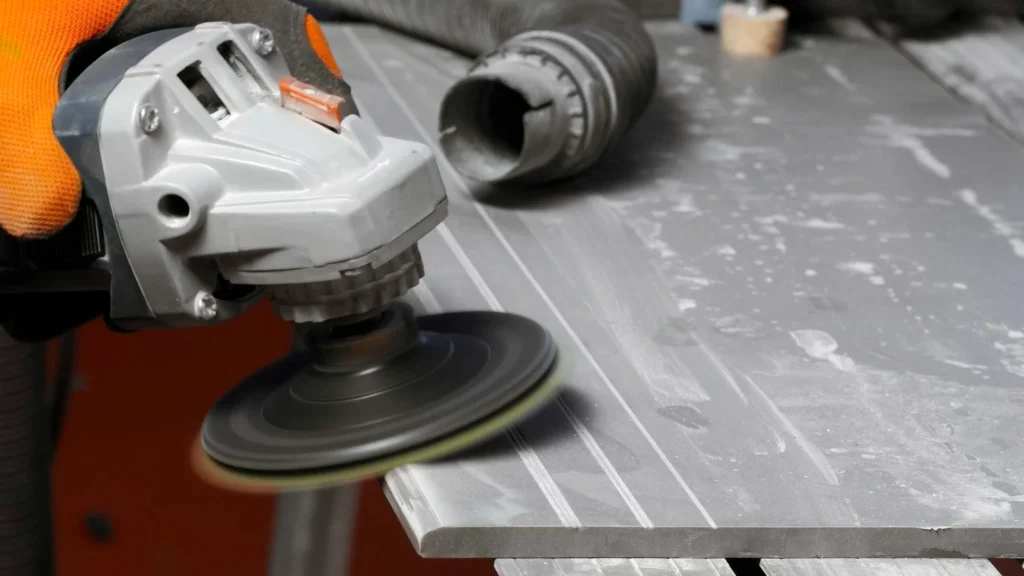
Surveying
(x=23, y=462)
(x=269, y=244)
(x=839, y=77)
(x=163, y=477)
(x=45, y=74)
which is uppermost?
(x=45, y=74)

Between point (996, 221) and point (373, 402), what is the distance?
945 mm

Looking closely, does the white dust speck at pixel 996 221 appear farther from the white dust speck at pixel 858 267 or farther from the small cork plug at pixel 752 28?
the small cork plug at pixel 752 28

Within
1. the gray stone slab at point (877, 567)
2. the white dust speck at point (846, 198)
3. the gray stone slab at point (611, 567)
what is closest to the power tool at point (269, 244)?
the gray stone slab at point (611, 567)

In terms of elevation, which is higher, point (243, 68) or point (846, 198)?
point (243, 68)

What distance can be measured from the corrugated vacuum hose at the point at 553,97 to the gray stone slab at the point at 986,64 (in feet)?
2.09

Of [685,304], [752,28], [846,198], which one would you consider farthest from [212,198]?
[752,28]

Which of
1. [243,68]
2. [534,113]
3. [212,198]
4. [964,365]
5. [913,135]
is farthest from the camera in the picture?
[913,135]

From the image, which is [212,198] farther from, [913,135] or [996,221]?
[913,135]

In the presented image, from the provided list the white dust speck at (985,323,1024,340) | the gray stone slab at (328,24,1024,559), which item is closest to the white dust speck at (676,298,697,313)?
the gray stone slab at (328,24,1024,559)

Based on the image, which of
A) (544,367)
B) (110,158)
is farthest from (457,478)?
(110,158)

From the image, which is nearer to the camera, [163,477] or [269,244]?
[269,244]

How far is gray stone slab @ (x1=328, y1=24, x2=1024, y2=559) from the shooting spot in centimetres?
94

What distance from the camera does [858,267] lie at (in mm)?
1377

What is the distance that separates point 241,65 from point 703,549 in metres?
0.57
